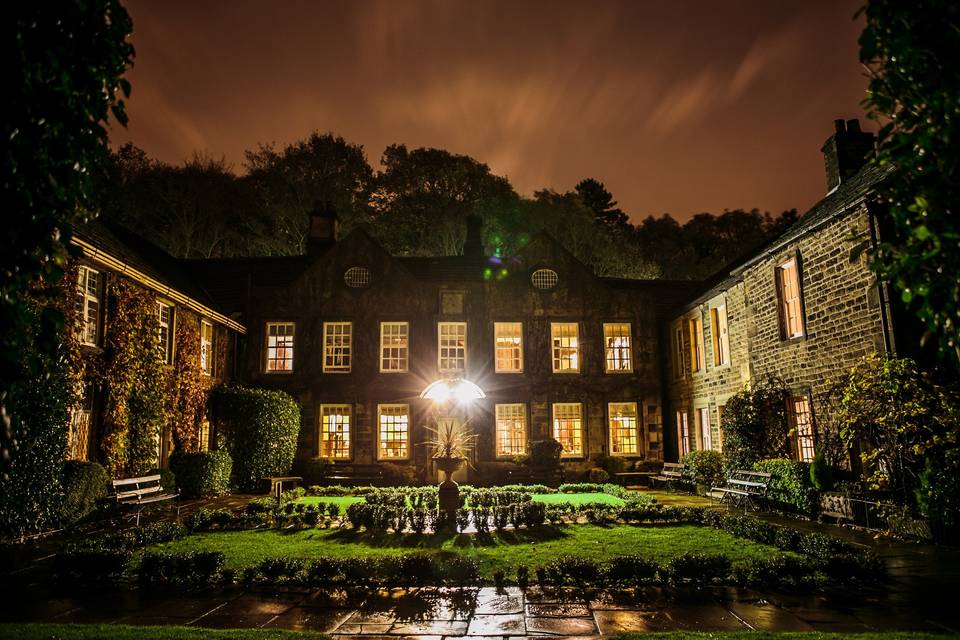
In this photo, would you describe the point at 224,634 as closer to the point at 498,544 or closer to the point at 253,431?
the point at 498,544

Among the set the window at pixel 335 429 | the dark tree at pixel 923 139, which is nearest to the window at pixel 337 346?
the window at pixel 335 429

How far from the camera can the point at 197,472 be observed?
16500 mm

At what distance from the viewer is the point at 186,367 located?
18.2 m

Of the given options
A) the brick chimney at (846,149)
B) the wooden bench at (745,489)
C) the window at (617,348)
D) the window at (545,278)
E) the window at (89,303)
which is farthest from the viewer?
the window at (545,278)

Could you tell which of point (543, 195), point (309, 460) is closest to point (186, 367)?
point (309, 460)

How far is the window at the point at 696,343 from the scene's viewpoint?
67.0 feet

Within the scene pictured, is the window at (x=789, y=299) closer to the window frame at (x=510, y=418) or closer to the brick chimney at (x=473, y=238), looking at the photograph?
the window frame at (x=510, y=418)

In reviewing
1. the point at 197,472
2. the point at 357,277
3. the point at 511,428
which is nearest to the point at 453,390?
the point at 197,472

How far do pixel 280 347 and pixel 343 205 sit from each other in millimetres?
16665

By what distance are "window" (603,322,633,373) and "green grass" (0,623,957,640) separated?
17694 millimetres

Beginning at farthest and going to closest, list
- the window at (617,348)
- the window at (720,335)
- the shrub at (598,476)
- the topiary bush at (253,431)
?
1. the window at (617,348)
2. the shrub at (598,476)
3. the topiary bush at (253,431)
4. the window at (720,335)

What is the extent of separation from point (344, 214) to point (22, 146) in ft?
113

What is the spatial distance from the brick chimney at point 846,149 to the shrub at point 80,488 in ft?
A: 60.9

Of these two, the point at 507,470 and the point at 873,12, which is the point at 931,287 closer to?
the point at 873,12
